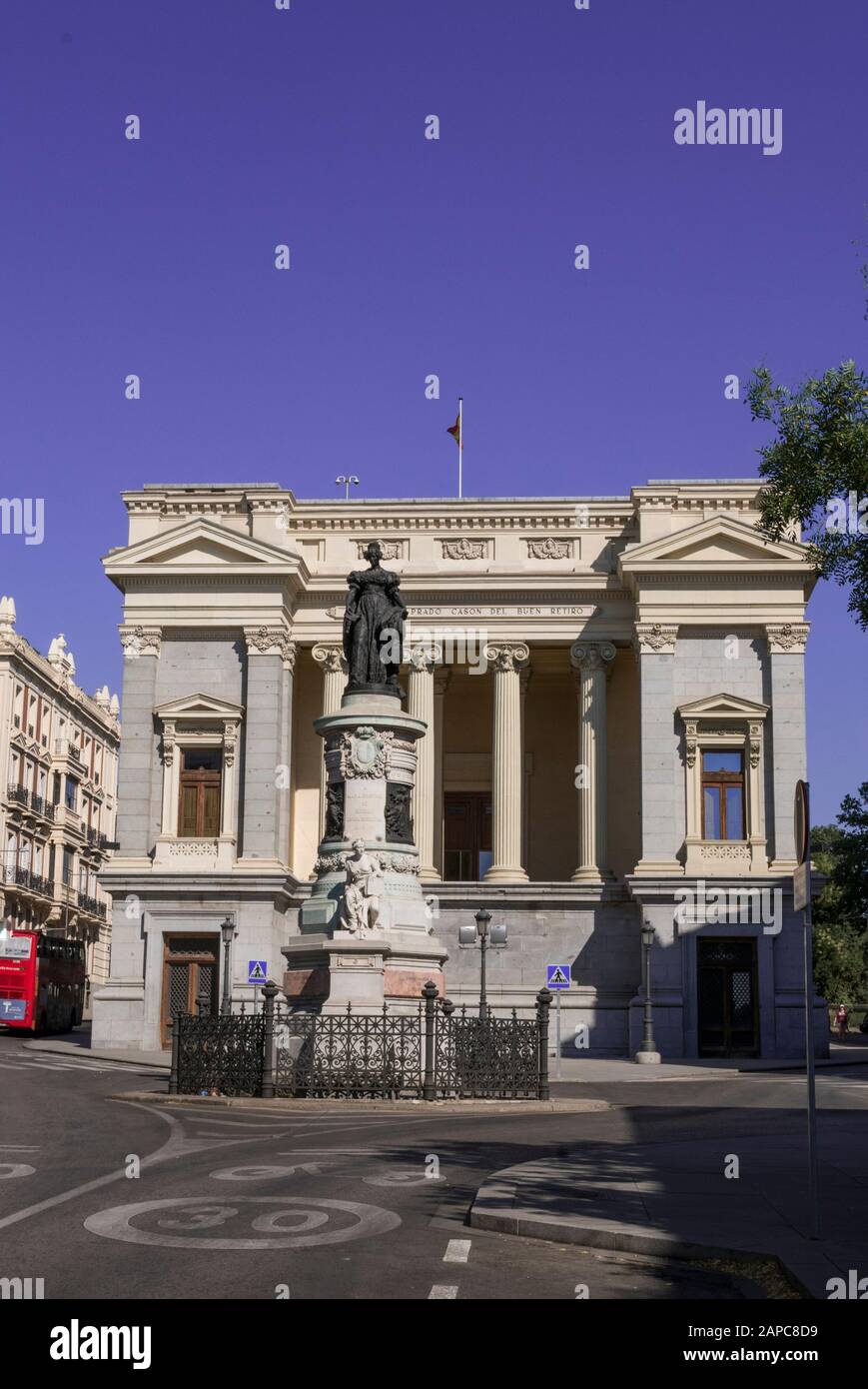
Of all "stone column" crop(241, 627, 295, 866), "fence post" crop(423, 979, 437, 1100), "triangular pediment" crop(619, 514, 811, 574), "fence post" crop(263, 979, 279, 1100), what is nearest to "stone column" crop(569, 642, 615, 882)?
"triangular pediment" crop(619, 514, 811, 574)

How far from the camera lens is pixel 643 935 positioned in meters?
51.8

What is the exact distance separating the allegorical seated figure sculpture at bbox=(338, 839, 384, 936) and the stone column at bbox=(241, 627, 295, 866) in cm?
2661

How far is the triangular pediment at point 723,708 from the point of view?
56938 mm

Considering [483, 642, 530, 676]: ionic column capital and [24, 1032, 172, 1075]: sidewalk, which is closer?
[24, 1032, 172, 1075]: sidewalk

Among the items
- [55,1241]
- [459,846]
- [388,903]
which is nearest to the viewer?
[55,1241]

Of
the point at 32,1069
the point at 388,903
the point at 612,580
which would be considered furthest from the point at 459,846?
the point at 388,903

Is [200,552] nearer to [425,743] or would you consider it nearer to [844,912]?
[425,743]

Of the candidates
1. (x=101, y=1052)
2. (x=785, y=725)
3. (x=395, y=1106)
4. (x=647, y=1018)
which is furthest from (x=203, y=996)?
(x=395, y=1106)

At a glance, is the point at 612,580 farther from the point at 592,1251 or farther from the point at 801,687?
the point at 592,1251

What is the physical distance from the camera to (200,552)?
197 feet

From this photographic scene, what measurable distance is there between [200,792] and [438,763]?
32.9ft

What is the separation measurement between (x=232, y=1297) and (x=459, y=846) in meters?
56.3

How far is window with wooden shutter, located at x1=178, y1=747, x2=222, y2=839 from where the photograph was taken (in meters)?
59.2

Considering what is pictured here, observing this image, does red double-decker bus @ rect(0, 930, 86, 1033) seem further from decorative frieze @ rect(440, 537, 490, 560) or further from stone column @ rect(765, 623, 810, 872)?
stone column @ rect(765, 623, 810, 872)
